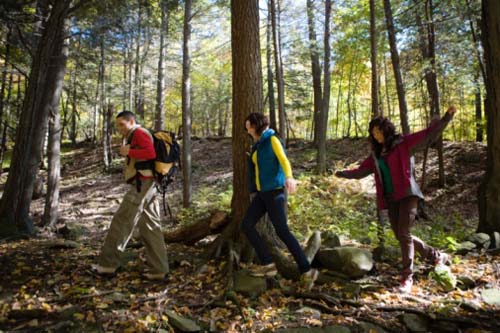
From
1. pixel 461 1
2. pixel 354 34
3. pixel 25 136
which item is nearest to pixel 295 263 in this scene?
pixel 25 136

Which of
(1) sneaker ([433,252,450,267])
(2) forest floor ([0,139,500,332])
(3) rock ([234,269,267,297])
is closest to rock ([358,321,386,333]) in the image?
(2) forest floor ([0,139,500,332])

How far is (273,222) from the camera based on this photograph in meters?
4.30

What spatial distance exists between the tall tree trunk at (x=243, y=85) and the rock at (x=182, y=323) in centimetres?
178

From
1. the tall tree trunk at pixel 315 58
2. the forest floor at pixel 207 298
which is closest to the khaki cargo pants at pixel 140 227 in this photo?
the forest floor at pixel 207 298

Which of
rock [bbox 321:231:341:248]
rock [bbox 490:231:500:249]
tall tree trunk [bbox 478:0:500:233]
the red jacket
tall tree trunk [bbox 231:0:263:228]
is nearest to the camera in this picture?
the red jacket

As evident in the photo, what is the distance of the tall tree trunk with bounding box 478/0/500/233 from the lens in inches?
223

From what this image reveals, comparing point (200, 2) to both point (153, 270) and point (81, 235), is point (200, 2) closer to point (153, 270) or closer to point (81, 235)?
point (81, 235)

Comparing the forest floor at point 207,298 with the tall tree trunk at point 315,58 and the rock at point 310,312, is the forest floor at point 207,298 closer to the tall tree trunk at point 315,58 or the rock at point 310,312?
the rock at point 310,312

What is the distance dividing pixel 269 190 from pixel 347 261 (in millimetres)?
1397

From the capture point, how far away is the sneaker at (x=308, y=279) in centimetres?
434

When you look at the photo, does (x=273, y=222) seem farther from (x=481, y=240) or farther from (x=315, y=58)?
(x=315, y=58)

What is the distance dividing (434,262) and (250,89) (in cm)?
342

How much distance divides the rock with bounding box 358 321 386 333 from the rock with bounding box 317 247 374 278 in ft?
3.09

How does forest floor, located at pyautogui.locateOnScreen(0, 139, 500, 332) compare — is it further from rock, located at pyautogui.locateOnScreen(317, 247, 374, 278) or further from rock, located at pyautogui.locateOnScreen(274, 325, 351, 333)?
rock, located at pyautogui.locateOnScreen(317, 247, 374, 278)
